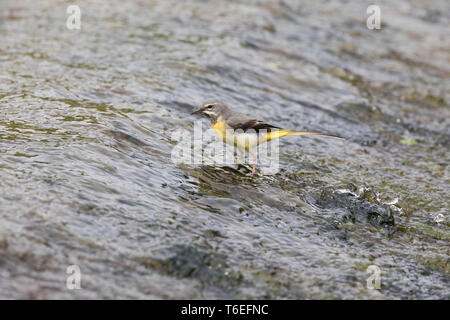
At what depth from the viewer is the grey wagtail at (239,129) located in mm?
8453

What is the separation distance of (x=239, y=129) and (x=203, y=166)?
30.4 inches

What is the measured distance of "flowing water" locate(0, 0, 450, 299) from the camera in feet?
18.4

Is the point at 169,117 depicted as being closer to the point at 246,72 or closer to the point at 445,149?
the point at 246,72

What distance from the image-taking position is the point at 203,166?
27.3 feet

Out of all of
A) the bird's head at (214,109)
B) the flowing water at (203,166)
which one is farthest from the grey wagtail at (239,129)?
the flowing water at (203,166)

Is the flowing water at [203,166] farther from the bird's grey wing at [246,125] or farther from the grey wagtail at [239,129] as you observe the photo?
the bird's grey wing at [246,125]

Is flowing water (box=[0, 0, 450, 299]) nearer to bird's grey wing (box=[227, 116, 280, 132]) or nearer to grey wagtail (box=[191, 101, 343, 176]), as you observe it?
grey wagtail (box=[191, 101, 343, 176])

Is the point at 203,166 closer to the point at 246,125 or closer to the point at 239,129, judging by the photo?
the point at 239,129

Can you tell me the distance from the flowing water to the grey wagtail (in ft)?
1.64

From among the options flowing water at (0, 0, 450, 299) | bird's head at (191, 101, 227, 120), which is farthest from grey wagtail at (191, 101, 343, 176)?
flowing water at (0, 0, 450, 299)

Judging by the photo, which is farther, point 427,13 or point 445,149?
point 427,13
